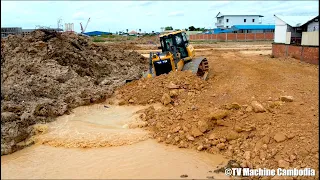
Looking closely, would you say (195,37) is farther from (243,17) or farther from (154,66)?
(154,66)

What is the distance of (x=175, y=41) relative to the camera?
12.0 m

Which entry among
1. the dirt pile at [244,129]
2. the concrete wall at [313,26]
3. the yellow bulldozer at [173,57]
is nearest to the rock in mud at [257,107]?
the dirt pile at [244,129]

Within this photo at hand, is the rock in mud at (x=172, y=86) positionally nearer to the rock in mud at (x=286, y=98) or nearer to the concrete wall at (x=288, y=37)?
the rock in mud at (x=286, y=98)

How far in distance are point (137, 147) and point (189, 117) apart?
1683 millimetres

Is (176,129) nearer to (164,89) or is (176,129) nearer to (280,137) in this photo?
(280,137)

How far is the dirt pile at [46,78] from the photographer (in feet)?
27.4

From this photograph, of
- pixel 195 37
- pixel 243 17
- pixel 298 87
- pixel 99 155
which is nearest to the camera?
pixel 99 155

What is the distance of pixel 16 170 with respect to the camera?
6355 mm

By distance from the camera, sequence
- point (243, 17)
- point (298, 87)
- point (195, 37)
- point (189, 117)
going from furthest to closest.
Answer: point (243, 17), point (195, 37), point (298, 87), point (189, 117)

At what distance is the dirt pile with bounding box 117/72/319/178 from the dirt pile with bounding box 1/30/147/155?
301 cm

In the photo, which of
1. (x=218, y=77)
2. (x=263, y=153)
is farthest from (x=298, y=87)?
(x=263, y=153)

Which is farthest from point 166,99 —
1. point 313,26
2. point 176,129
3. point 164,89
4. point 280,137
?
point 313,26

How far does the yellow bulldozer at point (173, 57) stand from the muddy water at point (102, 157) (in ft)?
13.2

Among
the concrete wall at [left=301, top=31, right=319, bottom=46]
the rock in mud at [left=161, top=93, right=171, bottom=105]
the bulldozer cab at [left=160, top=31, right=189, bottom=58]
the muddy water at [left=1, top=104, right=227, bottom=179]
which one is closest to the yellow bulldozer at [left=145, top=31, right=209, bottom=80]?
the bulldozer cab at [left=160, top=31, right=189, bottom=58]
